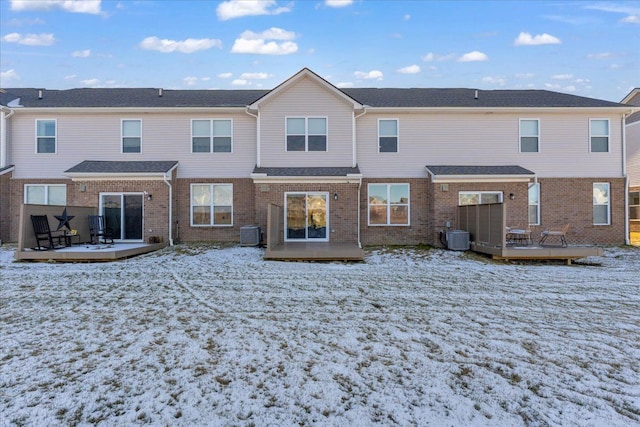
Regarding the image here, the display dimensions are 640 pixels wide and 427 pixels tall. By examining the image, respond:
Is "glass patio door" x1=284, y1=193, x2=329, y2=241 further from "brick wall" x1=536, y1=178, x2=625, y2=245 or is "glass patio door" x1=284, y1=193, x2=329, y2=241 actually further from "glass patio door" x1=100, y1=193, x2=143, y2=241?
"brick wall" x1=536, y1=178, x2=625, y2=245

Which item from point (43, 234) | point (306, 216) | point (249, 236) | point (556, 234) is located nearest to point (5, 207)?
point (43, 234)

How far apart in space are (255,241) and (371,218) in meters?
4.79

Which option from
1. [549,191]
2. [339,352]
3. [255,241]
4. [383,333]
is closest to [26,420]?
[339,352]

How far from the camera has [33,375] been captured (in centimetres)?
371

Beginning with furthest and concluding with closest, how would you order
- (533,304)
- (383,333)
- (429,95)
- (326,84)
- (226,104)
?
(429,95)
(226,104)
(326,84)
(533,304)
(383,333)

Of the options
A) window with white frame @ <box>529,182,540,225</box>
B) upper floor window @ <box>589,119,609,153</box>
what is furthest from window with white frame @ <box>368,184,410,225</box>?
upper floor window @ <box>589,119,609,153</box>

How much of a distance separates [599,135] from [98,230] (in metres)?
20.3

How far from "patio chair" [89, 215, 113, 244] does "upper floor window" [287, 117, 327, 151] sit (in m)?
7.59

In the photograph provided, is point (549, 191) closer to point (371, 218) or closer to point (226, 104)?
point (371, 218)

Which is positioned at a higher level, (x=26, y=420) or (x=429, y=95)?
(x=429, y=95)

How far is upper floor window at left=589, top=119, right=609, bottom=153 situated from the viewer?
50.8ft

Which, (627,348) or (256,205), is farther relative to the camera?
(256,205)

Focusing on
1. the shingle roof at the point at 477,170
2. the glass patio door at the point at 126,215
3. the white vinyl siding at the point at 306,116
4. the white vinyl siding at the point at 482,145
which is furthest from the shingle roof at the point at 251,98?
the glass patio door at the point at 126,215

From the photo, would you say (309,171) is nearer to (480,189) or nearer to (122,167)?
(480,189)
